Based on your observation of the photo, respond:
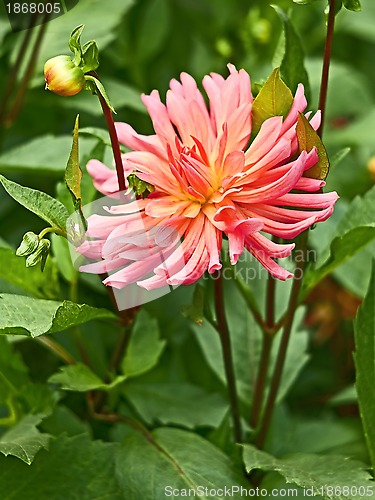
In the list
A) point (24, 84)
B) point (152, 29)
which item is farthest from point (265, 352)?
point (152, 29)

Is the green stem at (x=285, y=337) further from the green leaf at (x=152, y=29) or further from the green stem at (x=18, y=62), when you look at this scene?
the green leaf at (x=152, y=29)

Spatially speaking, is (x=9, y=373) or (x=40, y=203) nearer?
(x=40, y=203)

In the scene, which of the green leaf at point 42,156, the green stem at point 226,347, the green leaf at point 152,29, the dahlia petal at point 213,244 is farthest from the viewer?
the green leaf at point 152,29

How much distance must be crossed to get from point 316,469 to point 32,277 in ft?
0.96

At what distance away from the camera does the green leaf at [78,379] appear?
0.64 metres

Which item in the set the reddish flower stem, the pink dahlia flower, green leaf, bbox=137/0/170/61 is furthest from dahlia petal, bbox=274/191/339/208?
green leaf, bbox=137/0/170/61

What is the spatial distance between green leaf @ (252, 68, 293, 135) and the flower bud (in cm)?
13

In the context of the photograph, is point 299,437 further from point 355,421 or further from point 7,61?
point 7,61

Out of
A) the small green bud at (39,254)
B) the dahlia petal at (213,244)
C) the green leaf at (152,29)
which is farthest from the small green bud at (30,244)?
the green leaf at (152,29)

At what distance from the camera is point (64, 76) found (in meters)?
0.51

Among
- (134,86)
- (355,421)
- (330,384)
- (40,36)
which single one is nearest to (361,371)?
(355,421)

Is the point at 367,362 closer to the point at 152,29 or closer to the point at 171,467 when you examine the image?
the point at 171,467

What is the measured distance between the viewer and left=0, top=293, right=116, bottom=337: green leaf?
20.2 inches

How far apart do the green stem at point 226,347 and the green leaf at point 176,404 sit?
0.06 metres
